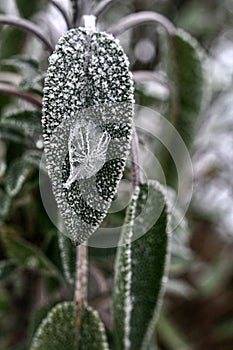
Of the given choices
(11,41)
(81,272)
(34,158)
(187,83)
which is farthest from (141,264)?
(11,41)

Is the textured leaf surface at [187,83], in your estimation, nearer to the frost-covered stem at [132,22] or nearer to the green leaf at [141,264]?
the frost-covered stem at [132,22]

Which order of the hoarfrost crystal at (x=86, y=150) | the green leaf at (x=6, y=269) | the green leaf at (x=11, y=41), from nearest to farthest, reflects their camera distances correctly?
the hoarfrost crystal at (x=86, y=150) < the green leaf at (x=6, y=269) < the green leaf at (x=11, y=41)

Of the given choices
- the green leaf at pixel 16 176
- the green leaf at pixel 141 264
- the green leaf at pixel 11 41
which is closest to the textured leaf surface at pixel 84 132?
the green leaf at pixel 141 264

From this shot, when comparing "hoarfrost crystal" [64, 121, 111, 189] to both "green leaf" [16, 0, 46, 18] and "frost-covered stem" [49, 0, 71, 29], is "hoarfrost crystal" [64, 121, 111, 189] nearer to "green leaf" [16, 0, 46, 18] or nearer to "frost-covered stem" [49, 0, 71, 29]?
"frost-covered stem" [49, 0, 71, 29]

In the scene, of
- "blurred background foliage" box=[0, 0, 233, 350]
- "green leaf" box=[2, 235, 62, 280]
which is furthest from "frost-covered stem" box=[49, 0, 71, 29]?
"green leaf" box=[2, 235, 62, 280]

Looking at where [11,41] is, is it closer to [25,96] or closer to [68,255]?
[25,96]

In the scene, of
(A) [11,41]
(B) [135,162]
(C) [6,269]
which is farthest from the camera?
(A) [11,41]
